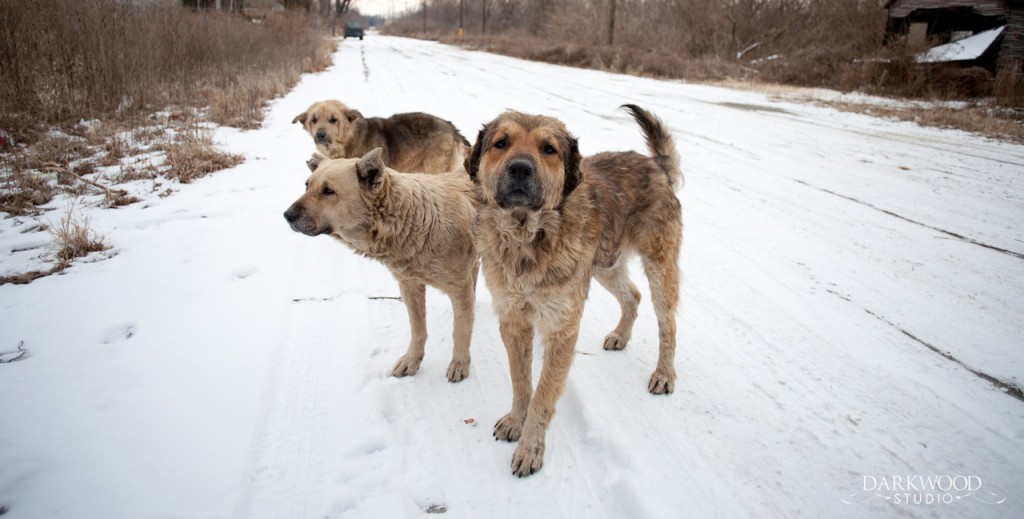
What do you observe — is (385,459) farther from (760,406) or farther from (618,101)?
(618,101)

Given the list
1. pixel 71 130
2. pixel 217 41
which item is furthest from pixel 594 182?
pixel 217 41

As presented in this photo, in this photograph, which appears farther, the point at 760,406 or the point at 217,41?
the point at 217,41

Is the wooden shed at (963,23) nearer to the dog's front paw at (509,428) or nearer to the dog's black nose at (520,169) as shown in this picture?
the dog's black nose at (520,169)

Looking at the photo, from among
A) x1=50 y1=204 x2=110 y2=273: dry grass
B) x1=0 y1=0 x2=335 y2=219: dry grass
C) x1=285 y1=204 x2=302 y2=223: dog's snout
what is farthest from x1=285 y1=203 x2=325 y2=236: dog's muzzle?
x1=0 y1=0 x2=335 y2=219: dry grass

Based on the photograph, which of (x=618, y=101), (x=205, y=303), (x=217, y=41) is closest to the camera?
(x=205, y=303)

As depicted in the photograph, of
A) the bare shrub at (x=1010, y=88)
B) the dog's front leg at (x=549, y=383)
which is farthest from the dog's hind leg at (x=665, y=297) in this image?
the bare shrub at (x=1010, y=88)

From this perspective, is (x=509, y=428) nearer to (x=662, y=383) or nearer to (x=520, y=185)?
(x=662, y=383)

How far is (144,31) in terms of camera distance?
1160cm

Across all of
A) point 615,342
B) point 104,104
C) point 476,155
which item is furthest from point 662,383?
point 104,104

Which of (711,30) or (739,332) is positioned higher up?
(711,30)

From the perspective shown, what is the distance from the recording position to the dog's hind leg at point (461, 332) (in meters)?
3.39

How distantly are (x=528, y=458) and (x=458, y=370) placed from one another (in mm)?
1006

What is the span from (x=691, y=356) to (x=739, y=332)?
0.52m

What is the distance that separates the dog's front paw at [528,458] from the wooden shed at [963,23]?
21140 mm
